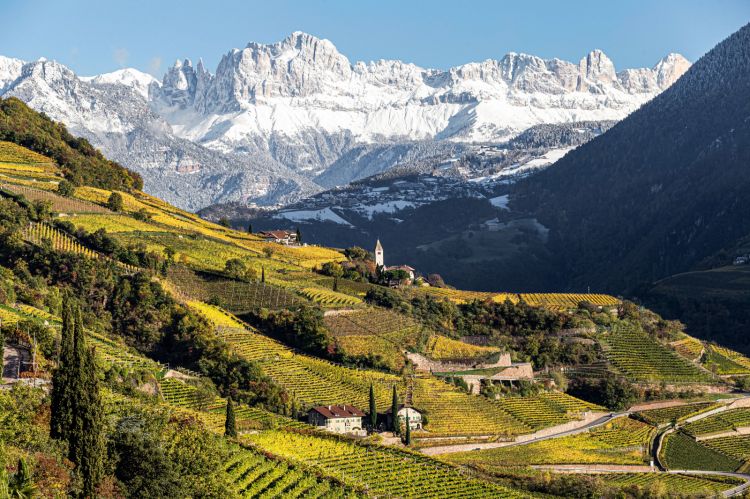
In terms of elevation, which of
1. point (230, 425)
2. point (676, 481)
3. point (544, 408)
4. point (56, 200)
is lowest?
point (676, 481)

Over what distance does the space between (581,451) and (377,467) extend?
24.9m

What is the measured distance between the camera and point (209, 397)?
69562 mm

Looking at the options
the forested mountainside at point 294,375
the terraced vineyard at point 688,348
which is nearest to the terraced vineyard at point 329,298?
the forested mountainside at point 294,375

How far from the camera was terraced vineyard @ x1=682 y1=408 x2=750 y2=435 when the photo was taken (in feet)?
316

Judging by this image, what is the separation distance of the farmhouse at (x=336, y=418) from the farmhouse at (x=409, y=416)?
9.97 ft

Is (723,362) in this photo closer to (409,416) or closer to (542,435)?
(542,435)

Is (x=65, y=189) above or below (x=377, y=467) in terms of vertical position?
above

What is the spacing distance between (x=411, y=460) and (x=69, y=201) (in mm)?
56164

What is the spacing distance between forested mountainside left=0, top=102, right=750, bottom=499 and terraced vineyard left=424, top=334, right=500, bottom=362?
30cm

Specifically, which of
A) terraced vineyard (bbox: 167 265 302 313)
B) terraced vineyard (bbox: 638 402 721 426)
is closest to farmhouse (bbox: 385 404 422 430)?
terraced vineyard (bbox: 167 265 302 313)

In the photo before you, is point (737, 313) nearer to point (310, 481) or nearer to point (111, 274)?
point (111, 274)

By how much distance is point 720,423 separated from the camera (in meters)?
98.9

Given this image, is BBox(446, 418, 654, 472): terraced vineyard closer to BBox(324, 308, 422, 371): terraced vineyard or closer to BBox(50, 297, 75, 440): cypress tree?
BBox(324, 308, 422, 371): terraced vineyard

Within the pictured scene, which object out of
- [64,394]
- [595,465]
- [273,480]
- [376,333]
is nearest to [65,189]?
[376,333]
